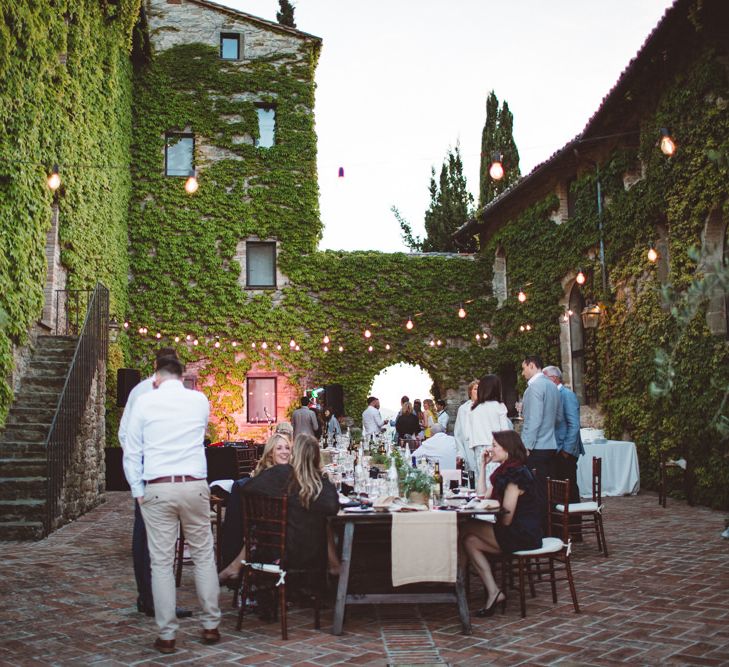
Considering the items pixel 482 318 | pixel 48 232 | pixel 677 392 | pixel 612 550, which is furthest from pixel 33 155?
pixel 482 318

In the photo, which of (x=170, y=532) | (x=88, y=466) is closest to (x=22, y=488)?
(x=88, y=466)

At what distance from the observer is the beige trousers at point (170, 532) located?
446 centimetres

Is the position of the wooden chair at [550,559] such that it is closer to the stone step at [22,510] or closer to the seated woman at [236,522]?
the seated woman at [236,522]

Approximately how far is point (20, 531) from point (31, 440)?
1.47m

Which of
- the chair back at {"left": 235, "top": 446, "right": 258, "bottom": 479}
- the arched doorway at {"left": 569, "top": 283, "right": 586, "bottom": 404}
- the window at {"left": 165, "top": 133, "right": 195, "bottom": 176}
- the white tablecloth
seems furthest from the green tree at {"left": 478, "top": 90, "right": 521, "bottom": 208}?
the chair back at {"left": 235, "top": 446, "right": 258, "bottom": 479}

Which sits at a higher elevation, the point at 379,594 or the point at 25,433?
the point at 25,433

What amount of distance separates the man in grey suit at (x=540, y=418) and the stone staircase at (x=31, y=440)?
18.2 ft

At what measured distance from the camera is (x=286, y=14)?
28.9 m

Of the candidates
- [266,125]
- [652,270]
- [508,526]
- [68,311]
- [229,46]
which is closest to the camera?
[508,526]

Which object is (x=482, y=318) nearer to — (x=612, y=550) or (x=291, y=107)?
(x=291, y=107)

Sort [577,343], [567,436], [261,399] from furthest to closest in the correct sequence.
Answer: [261,399] → [577,343] → [567,436]

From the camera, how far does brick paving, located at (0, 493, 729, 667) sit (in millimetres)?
4383

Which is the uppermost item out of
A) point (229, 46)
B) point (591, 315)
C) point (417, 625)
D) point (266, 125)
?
point (229, 46)

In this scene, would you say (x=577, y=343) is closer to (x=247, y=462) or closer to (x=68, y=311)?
(x=247, y=462)
